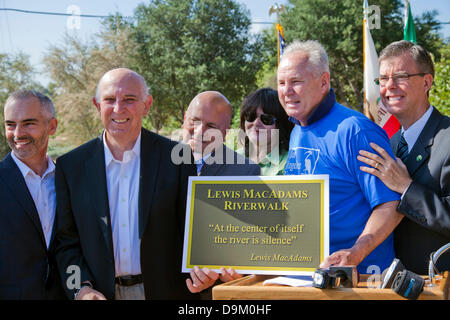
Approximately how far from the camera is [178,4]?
33.6 metres

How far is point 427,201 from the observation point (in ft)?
9.04

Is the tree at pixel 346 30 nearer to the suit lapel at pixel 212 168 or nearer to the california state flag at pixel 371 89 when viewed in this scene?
the california state flag at pixel 371 89

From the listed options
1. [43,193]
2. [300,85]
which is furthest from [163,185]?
[300,85]

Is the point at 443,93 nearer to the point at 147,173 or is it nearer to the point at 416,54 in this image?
the point at 416,54

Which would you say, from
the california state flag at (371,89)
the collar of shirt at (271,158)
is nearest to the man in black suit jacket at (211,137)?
the collar of shirt at (271,158)

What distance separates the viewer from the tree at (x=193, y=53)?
30.9 m

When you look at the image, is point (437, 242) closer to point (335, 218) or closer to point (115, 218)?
point (335, 218)

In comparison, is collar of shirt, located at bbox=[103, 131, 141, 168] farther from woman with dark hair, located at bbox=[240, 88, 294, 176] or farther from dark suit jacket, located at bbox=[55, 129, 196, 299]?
woman with dark hair, located at bbox=[240, 88, 294, 176]

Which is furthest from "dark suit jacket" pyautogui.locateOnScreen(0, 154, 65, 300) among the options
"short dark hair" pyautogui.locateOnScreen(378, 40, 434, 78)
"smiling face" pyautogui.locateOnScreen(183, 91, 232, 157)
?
"short dark hair" pyautogui.locateOnScreen(378, 40, 434, 78)

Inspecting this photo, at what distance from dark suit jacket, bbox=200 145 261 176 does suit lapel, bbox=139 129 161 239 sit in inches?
25.8

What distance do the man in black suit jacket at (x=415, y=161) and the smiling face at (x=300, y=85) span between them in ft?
1.67

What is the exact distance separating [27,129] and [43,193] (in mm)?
541

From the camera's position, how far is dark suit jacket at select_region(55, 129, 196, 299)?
10.3 ft
